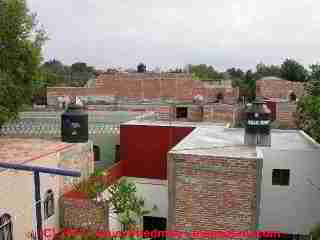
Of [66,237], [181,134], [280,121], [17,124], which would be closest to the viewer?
[66,237]

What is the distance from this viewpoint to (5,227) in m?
6.50

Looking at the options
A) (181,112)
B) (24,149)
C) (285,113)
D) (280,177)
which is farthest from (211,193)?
(285,113)

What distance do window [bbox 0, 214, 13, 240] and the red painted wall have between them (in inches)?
222

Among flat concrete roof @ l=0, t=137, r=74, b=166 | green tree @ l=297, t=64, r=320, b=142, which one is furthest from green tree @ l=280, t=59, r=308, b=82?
flat concrete roof @ l=0, t=137, r=74, b=166

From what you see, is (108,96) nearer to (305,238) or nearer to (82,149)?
(82,149)

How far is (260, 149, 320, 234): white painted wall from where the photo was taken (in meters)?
7.85

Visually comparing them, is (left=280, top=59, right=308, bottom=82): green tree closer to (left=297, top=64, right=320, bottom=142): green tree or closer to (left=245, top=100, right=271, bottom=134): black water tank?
(left=297, top=64, right=320, bottom=142): green tree

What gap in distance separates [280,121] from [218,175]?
31.8 ft

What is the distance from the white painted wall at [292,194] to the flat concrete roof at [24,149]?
5.42m

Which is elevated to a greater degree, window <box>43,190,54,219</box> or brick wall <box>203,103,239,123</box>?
brick wall <box>203,103,239,123</box>

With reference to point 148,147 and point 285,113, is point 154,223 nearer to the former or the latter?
point 148,147

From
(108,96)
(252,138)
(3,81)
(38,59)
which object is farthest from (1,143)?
(108,96)

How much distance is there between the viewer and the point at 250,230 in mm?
6832

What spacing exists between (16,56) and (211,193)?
6439mm
